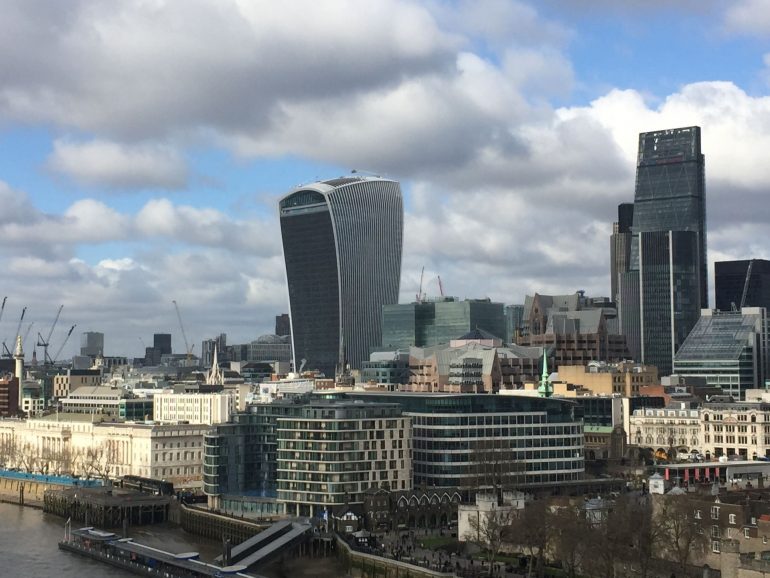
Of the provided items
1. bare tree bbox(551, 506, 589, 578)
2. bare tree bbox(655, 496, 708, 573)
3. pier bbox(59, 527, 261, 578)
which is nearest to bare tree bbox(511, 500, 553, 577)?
bare tree bbox(551, 506, 589, 578)

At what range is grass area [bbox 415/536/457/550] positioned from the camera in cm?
14375

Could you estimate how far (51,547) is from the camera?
163 meters

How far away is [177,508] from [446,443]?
42771 mm

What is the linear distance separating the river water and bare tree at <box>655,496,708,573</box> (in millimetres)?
56613

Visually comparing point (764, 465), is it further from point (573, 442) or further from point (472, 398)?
point (472, 398)

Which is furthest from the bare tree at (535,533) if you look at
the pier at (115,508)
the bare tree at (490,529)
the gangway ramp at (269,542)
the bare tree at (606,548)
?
the pier at (115,508)

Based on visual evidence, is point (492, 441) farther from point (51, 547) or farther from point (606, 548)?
point (606, 548)

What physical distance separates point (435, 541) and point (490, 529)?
13977mm

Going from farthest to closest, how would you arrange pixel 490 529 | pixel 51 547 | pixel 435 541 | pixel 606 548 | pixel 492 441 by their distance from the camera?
pixel 492 441, pixel 51 547, pixel 435 541, pixel 490 529, pixel 606 548

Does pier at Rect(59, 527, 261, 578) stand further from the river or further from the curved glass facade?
the curved glass facade

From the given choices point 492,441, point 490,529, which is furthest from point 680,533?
point 492,441

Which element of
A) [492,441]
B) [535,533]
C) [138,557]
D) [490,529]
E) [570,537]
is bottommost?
[138,557]

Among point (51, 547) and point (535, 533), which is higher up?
point (535, 533)

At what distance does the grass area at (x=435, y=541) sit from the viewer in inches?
5659
